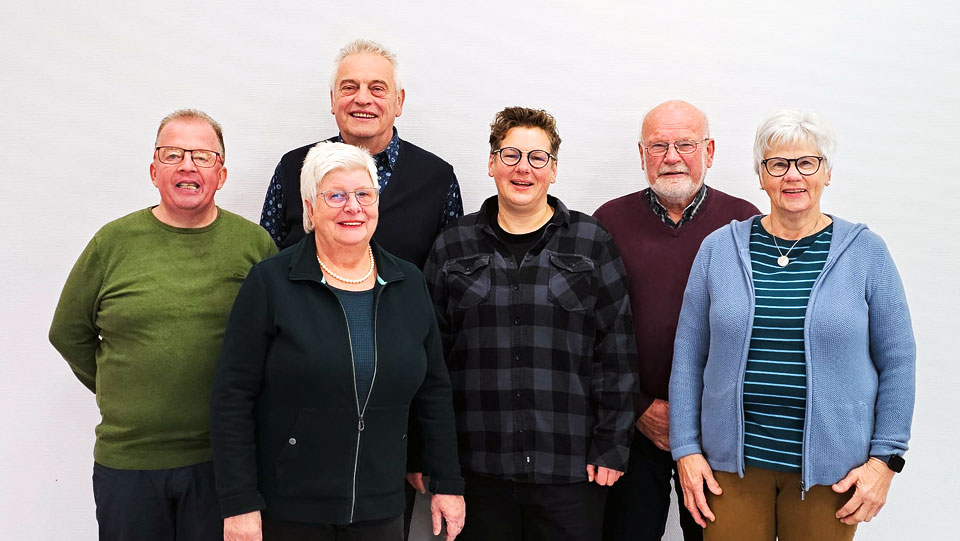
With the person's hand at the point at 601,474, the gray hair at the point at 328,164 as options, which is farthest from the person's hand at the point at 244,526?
the person's hand at the point at 601,474

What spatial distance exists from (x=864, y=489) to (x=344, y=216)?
4.78ft

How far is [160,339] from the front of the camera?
78.8 inches

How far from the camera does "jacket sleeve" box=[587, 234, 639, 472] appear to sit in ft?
7.03

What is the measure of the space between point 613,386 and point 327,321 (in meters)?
0.87

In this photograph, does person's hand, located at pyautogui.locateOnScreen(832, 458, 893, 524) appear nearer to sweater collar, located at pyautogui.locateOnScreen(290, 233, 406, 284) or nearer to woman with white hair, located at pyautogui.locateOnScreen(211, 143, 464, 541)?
woman with white hair, located at pyautogui.locateOnScreen(211, 143, 464, 541)

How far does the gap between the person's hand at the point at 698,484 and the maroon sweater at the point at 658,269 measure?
31 centimetres

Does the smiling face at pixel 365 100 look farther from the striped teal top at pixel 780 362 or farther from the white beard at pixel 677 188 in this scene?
the striped teal top at pixel 780 362

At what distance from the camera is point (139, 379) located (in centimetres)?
200

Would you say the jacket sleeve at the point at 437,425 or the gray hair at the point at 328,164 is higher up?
the gray hair at the point at 328,164

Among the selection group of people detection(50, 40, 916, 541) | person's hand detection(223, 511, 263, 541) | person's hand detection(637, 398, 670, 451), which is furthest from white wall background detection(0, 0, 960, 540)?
person's hand detection(223, 511, 263, 541)

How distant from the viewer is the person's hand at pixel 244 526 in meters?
1.77

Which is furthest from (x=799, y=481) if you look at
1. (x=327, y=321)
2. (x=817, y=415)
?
(x=327, y=321)

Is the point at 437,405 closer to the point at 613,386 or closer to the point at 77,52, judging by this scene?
the point at 613,386

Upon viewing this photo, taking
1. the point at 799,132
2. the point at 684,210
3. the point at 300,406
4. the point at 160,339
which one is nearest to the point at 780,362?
the point at 799,132
